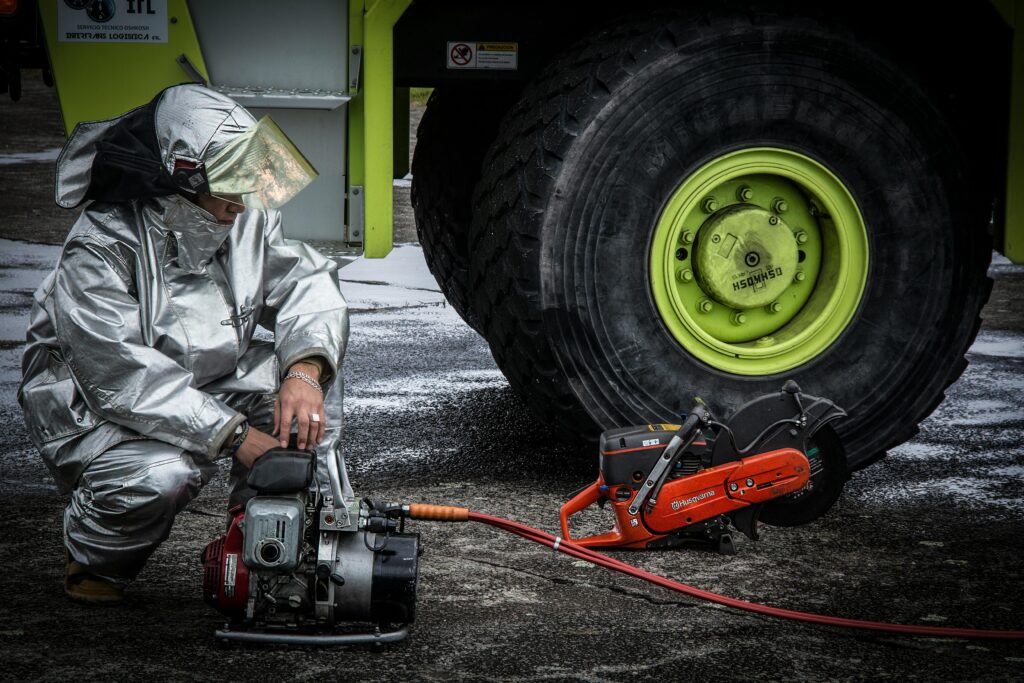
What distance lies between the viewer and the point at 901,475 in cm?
455

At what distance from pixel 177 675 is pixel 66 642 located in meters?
0.33

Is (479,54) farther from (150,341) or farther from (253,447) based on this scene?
(253,447)

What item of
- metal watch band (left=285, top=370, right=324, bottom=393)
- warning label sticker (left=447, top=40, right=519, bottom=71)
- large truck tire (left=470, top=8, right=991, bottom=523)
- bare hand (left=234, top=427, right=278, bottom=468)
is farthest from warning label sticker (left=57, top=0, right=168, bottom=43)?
bare hand (left=234, top=427, right=278, bottom=468)

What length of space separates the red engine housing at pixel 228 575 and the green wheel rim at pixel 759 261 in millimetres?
1711

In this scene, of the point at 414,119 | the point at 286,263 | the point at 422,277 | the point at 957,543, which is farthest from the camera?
the point at 414,119

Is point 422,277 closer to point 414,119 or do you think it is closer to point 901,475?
point 901,475

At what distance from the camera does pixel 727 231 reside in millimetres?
4172

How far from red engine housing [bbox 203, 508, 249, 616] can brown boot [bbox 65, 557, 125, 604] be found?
36 centimetres

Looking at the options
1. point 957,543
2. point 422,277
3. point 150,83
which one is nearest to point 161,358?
point 150,83

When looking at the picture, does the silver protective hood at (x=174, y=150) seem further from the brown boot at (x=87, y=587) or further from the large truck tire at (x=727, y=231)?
the large truck tire at (x=727, y=231)

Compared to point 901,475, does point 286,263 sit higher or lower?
higher

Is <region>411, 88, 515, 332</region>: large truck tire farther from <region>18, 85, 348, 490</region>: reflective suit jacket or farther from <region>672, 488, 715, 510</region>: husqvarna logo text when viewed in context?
<region>672, 488, 715, 510</region>: husqvarna logo text

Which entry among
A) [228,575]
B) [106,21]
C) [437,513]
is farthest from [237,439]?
[106,21]

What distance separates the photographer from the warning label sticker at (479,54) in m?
4.41
